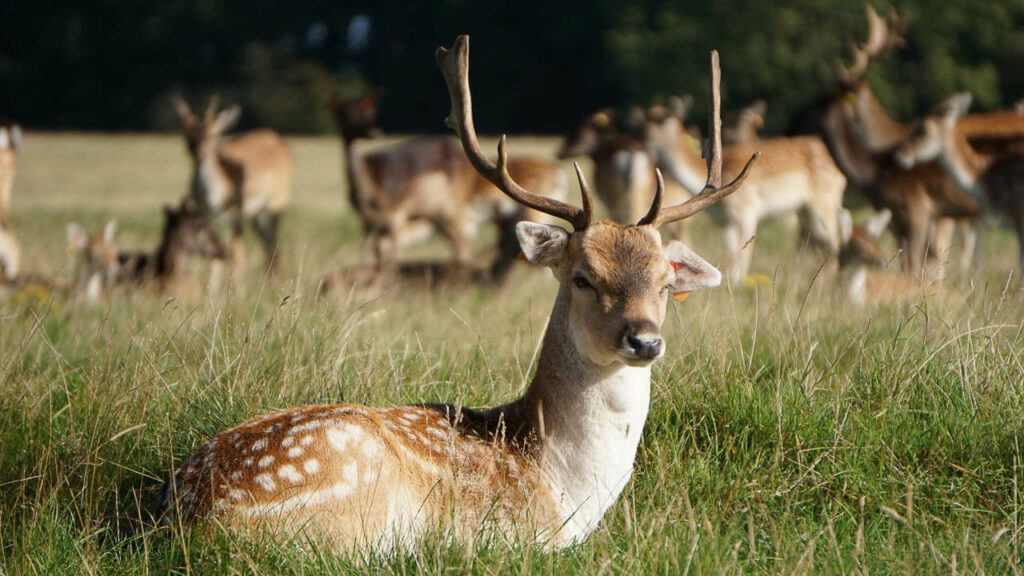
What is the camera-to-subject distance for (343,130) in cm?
1236

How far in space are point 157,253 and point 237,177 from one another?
93.0 inches

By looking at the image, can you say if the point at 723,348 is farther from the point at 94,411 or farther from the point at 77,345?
the point at 77,345

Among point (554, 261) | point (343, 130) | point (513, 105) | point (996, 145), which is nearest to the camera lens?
point (554, 261)

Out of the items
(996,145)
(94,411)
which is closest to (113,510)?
(94,411)

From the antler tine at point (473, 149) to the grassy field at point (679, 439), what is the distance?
0.76m

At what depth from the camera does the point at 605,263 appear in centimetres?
349

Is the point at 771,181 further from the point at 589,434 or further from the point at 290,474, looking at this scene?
the point at 290,474

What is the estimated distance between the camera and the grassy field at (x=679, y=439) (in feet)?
9.94

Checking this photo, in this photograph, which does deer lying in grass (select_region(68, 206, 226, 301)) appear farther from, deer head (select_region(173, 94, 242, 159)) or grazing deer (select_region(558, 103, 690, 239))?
grazing deer (select_region(558, 103, 690, 239))

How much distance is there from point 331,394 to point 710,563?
1761 mm

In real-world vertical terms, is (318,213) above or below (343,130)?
below

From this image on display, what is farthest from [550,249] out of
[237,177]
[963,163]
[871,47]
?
[237,177]

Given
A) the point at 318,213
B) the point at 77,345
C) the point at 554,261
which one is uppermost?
the point at 554,261

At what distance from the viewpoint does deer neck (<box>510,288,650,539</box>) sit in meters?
3.45
